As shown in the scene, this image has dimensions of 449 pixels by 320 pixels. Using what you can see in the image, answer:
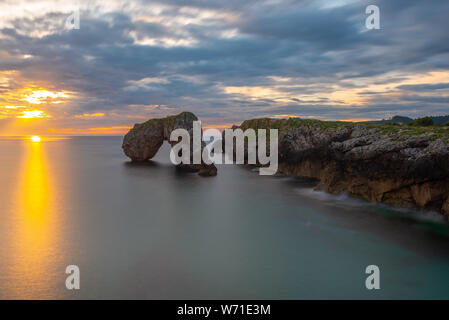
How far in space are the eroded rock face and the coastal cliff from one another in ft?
72.1

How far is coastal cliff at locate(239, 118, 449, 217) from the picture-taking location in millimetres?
22609

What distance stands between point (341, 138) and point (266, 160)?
22795 millimetres

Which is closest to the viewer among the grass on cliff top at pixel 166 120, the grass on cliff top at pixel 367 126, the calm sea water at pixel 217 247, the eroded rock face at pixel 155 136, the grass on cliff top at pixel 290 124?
the calm sea water at pixel 217 247

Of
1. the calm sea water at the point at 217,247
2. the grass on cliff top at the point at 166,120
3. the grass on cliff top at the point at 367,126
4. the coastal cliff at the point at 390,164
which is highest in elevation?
the grass on cliff top at the point at 166,120

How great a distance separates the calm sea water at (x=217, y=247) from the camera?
45.3ft

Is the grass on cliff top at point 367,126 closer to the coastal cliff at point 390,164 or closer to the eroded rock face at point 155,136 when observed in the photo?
the coastal cliff at point 390,164

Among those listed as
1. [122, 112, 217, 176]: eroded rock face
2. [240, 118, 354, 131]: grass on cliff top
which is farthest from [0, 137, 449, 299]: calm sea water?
[122, 112, 217, 176]: eroded rock face

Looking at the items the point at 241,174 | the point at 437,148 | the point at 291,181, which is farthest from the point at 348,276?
the point at 241,174

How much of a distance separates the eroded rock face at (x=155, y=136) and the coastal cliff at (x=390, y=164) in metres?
22.0

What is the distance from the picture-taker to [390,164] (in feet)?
84.6

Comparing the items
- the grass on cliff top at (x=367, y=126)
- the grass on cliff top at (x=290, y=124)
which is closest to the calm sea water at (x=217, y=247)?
the grass on cliff top at (x=367, y=126)

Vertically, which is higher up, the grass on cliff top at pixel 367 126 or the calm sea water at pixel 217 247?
the grass on cliff top at pixel 367 126

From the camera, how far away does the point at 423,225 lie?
2180 cm
